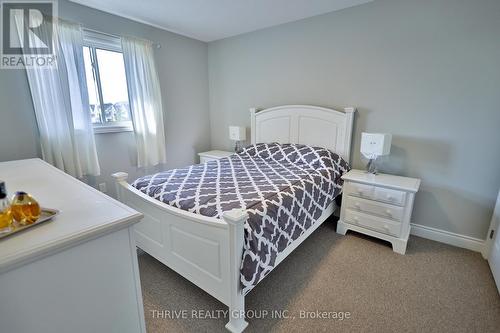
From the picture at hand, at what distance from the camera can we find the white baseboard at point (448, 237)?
2229mm

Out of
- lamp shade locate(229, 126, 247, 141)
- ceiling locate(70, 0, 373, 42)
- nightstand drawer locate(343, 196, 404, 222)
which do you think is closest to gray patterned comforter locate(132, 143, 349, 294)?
nightstand drawer locate(343, 196, 404, 222)

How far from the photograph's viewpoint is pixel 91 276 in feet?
2.42

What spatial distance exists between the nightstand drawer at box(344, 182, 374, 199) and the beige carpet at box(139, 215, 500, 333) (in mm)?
522

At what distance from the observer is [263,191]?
72.0 inches

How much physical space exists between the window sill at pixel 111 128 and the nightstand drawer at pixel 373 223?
2.79 meters

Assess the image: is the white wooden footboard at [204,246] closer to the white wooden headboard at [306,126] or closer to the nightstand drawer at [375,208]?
the nightstand drawer at [375,208]

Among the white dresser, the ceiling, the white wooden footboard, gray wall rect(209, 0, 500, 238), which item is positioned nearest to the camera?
the white dresser

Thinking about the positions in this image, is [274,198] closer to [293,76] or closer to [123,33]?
[293,76]

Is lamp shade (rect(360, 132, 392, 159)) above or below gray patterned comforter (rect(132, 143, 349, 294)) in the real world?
above

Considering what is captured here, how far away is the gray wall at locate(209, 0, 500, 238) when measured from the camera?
2.04 m

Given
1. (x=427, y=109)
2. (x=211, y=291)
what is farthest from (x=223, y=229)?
(x=427, y=109)

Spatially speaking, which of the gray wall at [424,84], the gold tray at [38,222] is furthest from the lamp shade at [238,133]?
the gold tray at [38,222]

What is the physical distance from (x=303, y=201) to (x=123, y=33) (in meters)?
2.85

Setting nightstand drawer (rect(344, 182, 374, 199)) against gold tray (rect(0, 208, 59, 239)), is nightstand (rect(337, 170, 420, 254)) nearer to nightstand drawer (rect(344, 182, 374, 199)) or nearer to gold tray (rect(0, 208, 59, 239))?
nightstand drawer (rect(344, 182, 374, 199))
